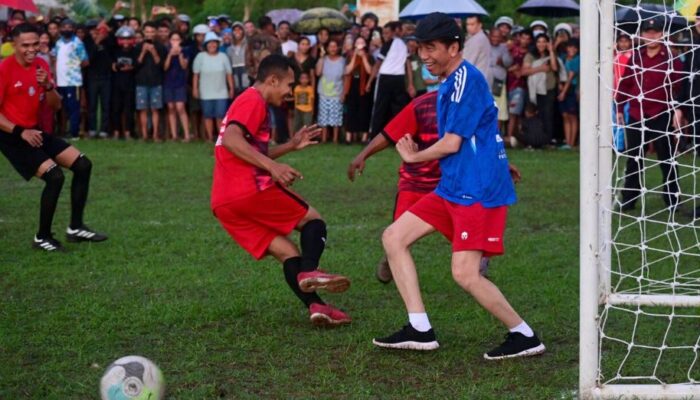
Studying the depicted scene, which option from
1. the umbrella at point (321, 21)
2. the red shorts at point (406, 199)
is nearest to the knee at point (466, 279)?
the red shorts at point (406, 199)

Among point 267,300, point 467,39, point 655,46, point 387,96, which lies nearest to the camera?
point 267,300

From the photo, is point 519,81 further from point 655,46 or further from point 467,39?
point 655,46

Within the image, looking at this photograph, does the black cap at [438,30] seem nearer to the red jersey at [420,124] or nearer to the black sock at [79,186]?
the red jersey at [420,124]

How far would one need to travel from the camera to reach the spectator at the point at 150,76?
1966 cm

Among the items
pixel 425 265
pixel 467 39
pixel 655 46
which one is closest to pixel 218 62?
pixel 467 39

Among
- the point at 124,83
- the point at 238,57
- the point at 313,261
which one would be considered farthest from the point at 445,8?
the point at 313,261

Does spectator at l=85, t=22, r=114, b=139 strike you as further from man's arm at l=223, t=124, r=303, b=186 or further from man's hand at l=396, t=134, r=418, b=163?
man's hand at l=396, t=134, r=418, b=163

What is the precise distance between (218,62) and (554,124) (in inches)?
233

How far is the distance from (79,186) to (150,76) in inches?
393

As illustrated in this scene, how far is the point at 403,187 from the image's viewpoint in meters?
7.89

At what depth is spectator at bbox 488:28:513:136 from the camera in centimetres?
1869

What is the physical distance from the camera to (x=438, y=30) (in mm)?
6148

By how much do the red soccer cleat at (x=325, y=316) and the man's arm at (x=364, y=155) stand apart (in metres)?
0.82

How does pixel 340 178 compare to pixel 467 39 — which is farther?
pixel 467 39
